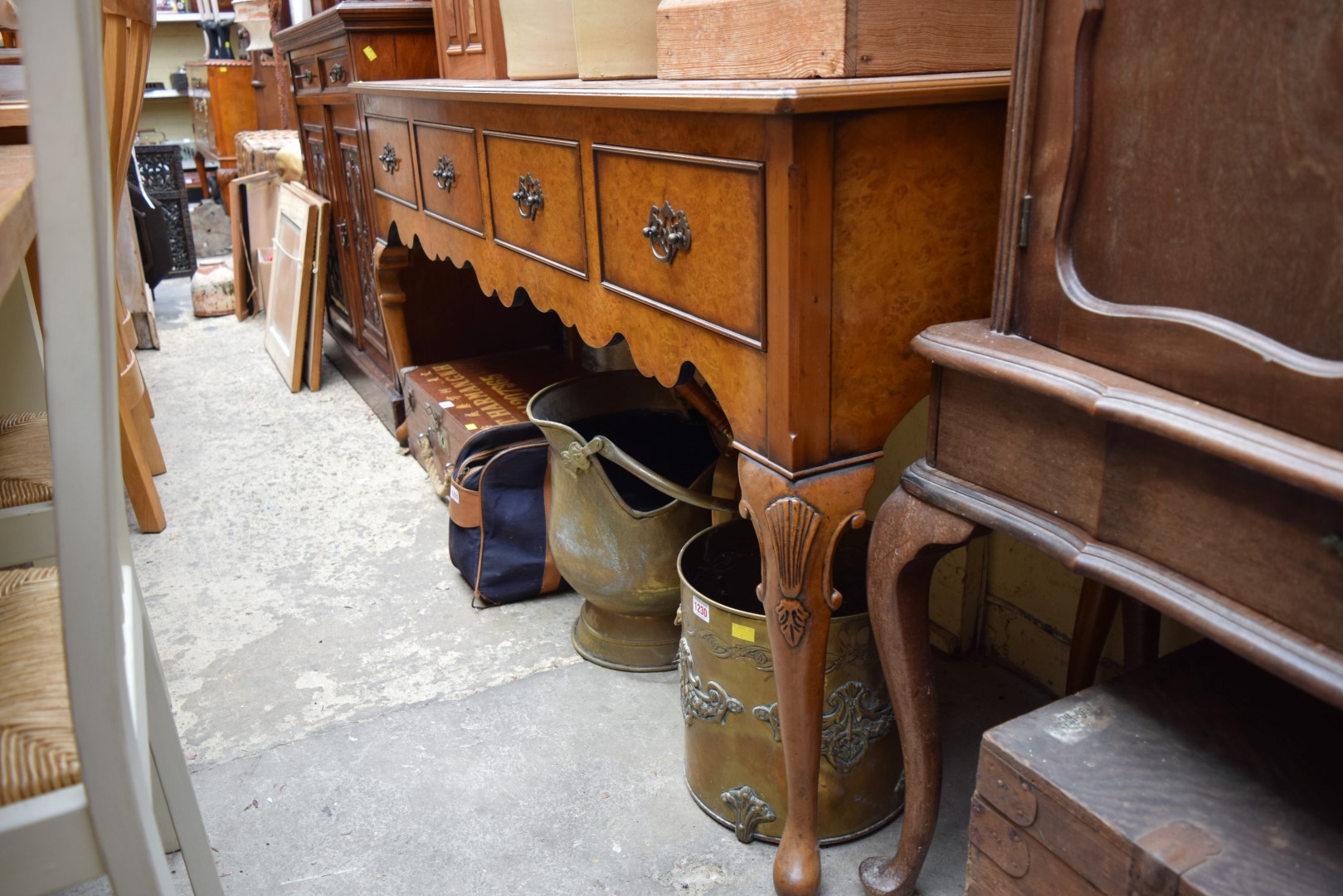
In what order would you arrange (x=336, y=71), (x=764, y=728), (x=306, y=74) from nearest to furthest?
(x=764, y=728)
(x=336, y=71)
(x=306, y=74)

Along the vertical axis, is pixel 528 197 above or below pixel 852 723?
above

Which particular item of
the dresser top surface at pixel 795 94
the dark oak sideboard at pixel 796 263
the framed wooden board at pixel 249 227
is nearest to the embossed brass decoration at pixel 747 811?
the dark oak sideboard at pixel 796 263

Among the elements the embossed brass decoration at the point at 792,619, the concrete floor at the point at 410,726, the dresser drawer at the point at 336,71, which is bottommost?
the concrete floor at the point at 410,726

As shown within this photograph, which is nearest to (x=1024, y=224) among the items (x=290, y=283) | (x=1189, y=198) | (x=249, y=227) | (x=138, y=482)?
(x=1189, y=198)

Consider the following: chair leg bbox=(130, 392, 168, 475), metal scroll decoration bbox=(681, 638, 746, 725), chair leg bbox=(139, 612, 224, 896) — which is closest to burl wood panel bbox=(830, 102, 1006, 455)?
metal scroll decoration bbox=(681, 638, 746, 725)

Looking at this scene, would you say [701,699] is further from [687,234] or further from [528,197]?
[528,197]

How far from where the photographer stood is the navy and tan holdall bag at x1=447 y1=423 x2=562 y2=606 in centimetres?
215

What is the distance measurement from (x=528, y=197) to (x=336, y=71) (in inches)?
69.8

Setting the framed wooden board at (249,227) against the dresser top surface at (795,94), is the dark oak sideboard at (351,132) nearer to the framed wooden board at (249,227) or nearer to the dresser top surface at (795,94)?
the framed wooden board at (249,227)

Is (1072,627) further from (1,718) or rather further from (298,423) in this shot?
(298,423)

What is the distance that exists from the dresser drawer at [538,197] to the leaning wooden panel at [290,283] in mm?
2049

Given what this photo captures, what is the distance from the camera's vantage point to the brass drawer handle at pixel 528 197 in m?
1.68

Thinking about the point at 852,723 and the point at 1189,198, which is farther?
the point at 852,723

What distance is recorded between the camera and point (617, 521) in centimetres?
184
